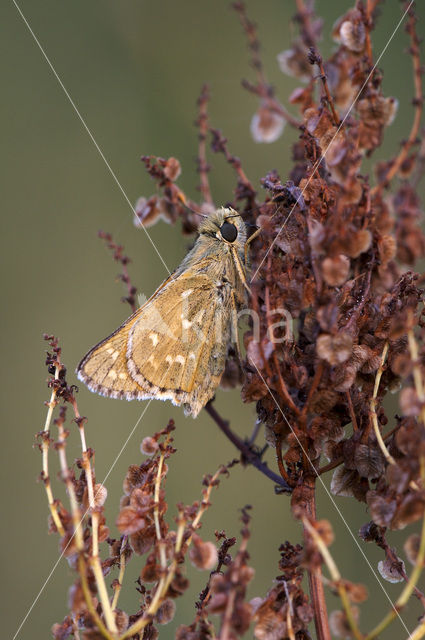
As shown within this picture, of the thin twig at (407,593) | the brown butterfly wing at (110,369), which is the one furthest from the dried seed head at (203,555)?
the brown butterfly wing at (110,369)

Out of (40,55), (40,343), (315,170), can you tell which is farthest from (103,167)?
(315,170)

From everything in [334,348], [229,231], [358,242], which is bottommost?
[334,348]

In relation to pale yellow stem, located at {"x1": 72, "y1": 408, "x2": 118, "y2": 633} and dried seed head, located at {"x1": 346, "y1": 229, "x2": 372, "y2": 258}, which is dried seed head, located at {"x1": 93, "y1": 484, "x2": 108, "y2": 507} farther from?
dried seed head, located at {"x1": 346, "y1": 229, "x2": 372, "y2": 258}

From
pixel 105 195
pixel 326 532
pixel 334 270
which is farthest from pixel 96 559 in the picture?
pixel 105 195

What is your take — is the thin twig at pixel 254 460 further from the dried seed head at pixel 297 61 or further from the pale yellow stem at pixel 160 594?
the dried seed head at pixel 297 61

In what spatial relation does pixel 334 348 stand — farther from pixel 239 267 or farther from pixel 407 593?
pixel 239 267

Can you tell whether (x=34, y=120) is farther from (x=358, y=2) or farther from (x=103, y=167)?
(x=358, y=2)
